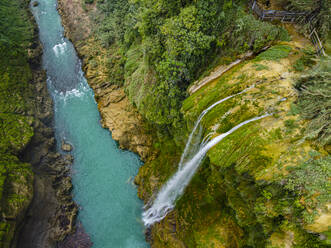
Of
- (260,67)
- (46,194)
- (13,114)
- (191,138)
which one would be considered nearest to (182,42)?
(260,67)

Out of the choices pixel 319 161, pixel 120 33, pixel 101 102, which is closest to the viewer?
pixel 319 161

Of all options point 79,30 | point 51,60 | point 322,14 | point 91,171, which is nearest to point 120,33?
point 79,30

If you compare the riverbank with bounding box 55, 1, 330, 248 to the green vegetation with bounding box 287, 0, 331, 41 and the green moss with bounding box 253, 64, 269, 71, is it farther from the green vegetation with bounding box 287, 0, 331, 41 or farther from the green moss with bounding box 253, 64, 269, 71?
the green vegetation with bounding box 287, 0, 331, 41

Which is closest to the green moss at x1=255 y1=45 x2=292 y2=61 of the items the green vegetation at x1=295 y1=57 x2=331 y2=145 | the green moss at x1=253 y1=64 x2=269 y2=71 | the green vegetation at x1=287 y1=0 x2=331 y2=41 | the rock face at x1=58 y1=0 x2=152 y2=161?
the green moss at x1=253 y1=64 x2=269 y2=71

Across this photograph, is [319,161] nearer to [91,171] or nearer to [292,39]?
[292,39]

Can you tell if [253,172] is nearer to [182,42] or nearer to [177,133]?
[177,133]

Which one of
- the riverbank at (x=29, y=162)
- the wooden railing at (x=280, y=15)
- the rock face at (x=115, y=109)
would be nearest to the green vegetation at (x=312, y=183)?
the wooden railing at (x=280, y=15)
